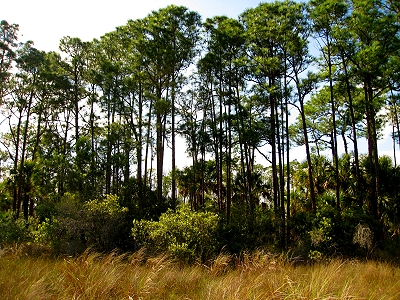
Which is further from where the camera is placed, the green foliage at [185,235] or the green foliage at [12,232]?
the green foliage at [12,232]

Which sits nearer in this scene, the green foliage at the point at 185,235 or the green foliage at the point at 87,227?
the green foliage at the point at 185,235

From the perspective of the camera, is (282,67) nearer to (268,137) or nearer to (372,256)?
(268,137)

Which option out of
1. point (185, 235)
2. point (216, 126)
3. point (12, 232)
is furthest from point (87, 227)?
point (216, 126)

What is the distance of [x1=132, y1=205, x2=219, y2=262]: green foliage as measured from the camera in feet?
39.7

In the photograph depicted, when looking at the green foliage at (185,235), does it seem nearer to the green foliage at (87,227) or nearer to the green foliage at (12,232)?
the green foliage at (87,227)

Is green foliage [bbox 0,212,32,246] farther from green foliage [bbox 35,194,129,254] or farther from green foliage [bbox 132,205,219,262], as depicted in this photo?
green foliage [bbox 132,205,219,262]

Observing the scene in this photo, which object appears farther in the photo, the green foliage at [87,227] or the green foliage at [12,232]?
the green foliage at [12,232]

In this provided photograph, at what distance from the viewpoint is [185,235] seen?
1236 centimetres

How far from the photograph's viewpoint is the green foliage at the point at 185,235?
12109mm

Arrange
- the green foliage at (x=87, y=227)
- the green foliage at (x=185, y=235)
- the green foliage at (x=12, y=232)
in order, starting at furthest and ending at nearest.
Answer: the green foliage at (x=12, y=232)
the green foliage at (x=87, y=227)
the green foliage at (x=185, y=235)

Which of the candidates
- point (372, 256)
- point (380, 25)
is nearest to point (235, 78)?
point (380, 25)

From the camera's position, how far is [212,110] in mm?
22891

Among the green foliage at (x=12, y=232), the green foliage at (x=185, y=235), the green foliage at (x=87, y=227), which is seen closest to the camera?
the green foliage at (x=185, y=235)

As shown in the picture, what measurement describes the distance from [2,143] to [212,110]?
18121 mm
